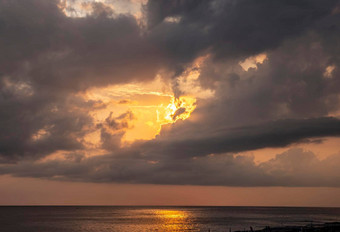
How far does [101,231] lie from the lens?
400 ft

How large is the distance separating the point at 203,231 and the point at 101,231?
36045 millimetres

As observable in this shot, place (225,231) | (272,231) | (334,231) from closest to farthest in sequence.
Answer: (334,231), (272,231), (225,231)

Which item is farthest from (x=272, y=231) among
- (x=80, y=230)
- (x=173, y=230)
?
(x=80, y=230)

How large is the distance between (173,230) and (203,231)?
12.5m

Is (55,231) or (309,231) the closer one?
(309,231)

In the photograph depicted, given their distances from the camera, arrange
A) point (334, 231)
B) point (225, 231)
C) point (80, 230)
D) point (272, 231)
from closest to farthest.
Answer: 1. point (334, 231)
2. point (272, 231)
3. point (225, 231)
4. point (80, 230)

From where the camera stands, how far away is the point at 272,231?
301 feet

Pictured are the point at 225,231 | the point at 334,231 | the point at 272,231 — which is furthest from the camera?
the point at 225,231

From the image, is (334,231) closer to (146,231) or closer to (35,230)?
(146,231)

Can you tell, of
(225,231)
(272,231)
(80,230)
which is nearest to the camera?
(272,231)

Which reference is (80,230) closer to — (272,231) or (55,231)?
(55,231)

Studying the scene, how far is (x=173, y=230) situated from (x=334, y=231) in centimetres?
5954

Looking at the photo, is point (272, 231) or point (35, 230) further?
point (35, 230)

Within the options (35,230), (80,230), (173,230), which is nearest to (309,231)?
(173,230)
